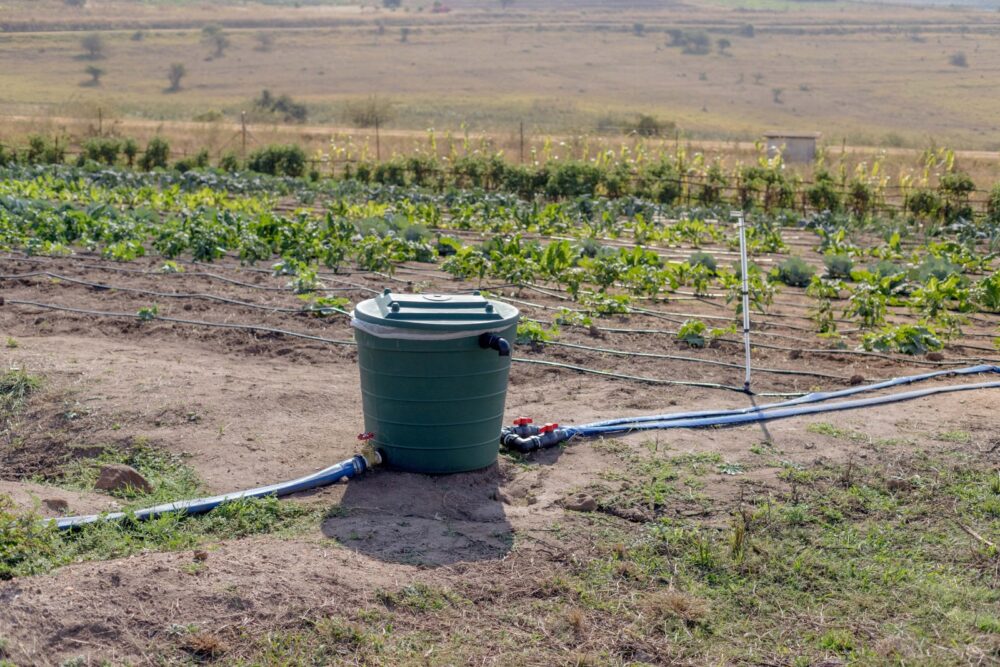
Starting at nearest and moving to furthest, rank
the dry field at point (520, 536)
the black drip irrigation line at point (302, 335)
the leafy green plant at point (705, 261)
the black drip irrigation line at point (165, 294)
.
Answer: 1. the dry field at point (520, 536)
2. the black drip irrigation line at point (302, 335)
3. the black drip irrigation line at point (165, 294)
4. the leafy green plant at point (705, 261)

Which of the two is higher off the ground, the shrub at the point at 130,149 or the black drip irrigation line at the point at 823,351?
the black drip irrigation line at the point at 823,351

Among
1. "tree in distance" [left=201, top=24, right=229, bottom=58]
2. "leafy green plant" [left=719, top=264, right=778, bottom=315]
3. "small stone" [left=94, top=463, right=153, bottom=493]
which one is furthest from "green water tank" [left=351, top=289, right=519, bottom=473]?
"tree in distance" [left=201, top=24, right=229, bottom=58]

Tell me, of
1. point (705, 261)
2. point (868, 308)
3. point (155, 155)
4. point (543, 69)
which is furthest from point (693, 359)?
point (543, 69)

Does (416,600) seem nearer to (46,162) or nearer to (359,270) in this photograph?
(359,270)

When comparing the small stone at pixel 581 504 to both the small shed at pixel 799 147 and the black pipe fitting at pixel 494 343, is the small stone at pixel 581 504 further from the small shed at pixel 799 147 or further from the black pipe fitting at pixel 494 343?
the small shed at pixel 799 147

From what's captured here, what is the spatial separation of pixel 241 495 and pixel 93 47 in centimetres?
8628

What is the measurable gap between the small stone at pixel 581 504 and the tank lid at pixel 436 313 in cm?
94

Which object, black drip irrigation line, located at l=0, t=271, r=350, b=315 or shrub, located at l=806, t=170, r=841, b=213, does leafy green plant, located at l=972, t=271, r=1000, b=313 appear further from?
shrub, located at l=806, t=170, r=841, b=213

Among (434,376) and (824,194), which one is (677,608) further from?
(824,194)

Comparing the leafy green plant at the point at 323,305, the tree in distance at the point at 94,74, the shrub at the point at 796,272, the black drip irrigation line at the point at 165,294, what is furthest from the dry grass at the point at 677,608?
the tree in distance at the point at 94,74

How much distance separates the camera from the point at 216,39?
299 ft

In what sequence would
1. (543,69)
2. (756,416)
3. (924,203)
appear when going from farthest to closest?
1. (543,69)
2. (924,203)
3. (756,416)

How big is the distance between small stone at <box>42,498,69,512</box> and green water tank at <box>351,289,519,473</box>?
5.01 feet

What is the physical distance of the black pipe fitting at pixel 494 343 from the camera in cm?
543
